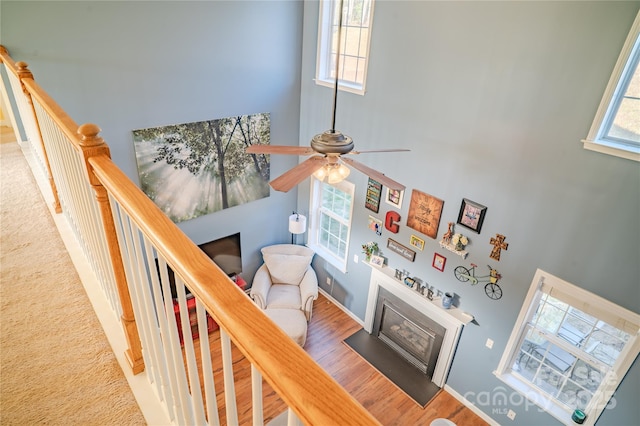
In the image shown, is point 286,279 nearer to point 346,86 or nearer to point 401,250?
point 401,250

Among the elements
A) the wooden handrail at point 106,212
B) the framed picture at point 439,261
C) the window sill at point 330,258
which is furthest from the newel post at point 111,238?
the window sill at point 330,258

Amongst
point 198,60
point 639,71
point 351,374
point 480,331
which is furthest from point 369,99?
point 351,374

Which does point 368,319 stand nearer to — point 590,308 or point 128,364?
point 590,308

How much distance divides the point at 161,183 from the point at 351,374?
3.91 meters

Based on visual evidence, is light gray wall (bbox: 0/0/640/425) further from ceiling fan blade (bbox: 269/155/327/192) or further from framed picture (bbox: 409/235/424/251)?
ceiling fan blade (bbox: 269/155/327/192)

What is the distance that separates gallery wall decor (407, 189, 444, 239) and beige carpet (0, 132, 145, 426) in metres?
3.94

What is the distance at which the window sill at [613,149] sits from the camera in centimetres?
318

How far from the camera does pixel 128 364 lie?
5.22 ft

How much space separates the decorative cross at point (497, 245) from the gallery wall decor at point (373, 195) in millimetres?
1730

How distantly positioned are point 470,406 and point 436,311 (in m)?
1.39

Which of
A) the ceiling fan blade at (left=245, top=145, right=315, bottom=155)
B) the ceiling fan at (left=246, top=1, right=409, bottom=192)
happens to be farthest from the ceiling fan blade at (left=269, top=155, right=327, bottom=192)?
the ceiling fan blade at (left=245, top=145, right=315, bottom=155)

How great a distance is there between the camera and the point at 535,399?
14.8 ft

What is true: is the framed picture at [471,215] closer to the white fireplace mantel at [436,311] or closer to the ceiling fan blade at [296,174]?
the white fireplace mantel at [436,311]

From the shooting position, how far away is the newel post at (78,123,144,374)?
1.25m
